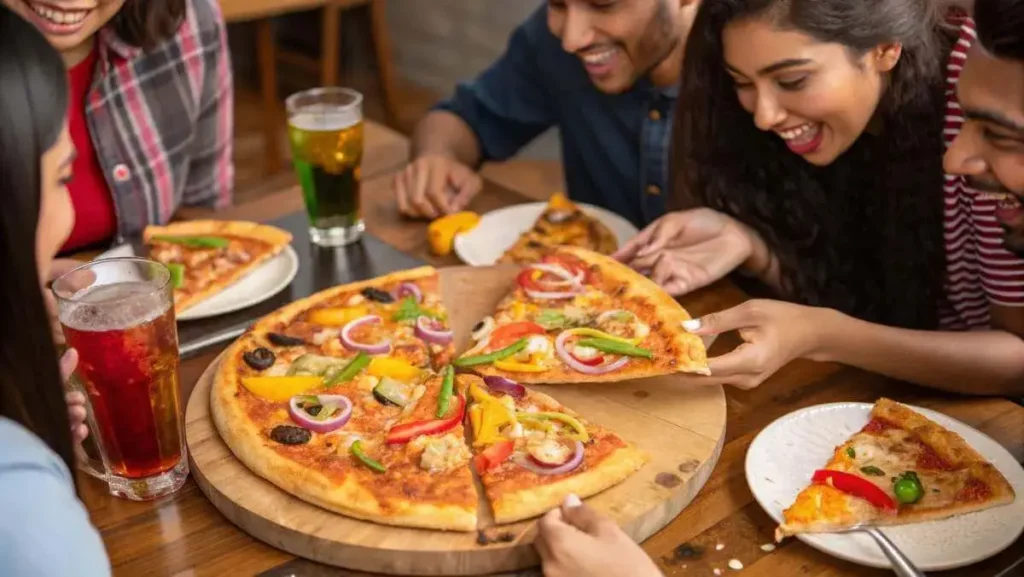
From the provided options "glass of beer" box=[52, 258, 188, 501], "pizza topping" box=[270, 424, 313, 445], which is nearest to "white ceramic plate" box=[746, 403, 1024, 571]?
"pizza topping" box=[270, 424, 313, 445]

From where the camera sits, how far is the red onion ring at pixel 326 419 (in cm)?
194

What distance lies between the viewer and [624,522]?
1702 millimetres

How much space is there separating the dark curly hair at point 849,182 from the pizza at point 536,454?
3.20ft

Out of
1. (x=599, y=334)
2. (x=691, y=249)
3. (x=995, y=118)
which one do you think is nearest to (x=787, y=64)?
(x=691, y=249)

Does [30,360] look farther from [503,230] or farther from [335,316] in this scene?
[503,230]

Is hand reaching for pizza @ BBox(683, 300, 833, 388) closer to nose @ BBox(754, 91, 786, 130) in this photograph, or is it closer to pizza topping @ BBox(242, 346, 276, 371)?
nose @ BBox(754, 91, 786, 130)

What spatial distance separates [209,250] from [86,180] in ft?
1.89

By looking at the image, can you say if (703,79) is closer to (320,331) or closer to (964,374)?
(964,374)

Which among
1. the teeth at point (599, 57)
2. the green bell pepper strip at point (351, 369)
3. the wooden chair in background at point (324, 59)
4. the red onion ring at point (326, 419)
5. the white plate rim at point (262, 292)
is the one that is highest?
the teeth at point (599, 57)

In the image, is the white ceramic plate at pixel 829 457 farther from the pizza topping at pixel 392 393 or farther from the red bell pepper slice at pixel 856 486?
the pizza topping at pixel 392 393

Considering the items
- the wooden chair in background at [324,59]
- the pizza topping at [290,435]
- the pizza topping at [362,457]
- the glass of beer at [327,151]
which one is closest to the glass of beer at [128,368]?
the pizza topping at [290,435]

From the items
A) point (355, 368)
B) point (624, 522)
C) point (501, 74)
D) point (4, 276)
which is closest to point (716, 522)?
point (624, 522)

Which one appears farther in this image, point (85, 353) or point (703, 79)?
point (703, 79)

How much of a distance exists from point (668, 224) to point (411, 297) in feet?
2.16
